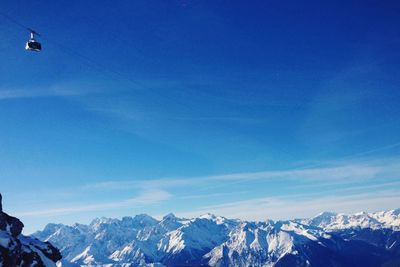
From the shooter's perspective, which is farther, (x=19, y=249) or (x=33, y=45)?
(x=19, y=249)

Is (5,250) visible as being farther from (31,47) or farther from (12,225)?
(31,47)

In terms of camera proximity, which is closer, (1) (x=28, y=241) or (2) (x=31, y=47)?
(2) (x=31, y=47)

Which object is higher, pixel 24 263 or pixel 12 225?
pixel 12 225

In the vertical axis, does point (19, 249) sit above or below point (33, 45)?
below

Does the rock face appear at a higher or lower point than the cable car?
lower

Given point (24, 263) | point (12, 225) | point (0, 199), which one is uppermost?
point (0, 199)

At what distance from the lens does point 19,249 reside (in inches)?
3954

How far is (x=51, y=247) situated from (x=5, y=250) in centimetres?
2883

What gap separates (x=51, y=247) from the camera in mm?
122875

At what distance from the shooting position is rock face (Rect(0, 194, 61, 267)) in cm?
9544

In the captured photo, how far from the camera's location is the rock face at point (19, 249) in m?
95.4

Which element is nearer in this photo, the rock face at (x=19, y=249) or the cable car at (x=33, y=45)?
the cable car at (x=33, y=45)

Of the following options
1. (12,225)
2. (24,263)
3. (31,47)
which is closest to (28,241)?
(12,225)

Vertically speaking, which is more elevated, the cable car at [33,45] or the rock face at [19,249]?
the cable car at [33,45]
